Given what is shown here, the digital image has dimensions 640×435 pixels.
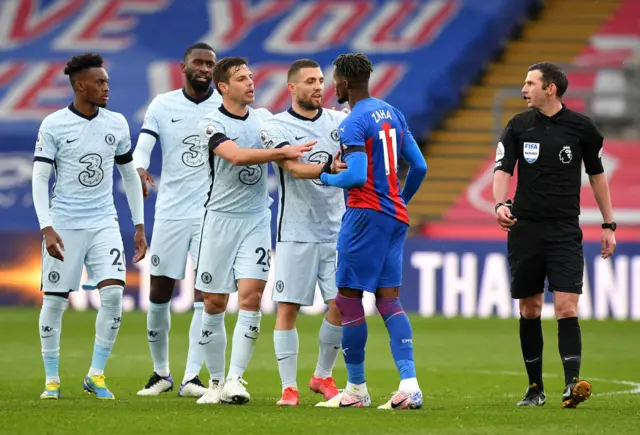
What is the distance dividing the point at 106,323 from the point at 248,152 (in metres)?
1.89

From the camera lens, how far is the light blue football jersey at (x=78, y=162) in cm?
917

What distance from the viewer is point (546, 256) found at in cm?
837

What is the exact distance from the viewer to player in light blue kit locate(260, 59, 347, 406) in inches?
330

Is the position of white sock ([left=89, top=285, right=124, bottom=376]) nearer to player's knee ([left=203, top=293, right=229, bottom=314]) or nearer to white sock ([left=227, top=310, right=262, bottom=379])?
player's knee ([left=203, top=293, right=229, bottom=314])

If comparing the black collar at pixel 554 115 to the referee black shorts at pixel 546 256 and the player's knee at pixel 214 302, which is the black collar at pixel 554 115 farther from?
the player's knee at pixel 214 302

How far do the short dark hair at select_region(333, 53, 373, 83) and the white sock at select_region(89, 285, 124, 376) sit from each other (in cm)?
249

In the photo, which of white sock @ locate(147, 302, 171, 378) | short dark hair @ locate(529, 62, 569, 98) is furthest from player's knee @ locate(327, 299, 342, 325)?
short dark hair @ locate(529, 62, 569, 98)

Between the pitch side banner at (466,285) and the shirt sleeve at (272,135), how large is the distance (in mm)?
9054

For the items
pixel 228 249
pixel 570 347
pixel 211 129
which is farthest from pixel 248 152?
pixel 570 347

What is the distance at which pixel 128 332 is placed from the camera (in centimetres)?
1544

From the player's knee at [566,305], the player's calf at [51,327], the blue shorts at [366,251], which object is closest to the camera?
the blue shorts at [366,251]

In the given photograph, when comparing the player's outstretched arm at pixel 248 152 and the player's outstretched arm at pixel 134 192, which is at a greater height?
the player's outstretched arm at pixel 248 152

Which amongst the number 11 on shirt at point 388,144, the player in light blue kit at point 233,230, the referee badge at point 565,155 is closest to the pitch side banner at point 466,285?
the player in light blue kit at point 233,230

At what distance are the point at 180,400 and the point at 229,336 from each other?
19.1ft
